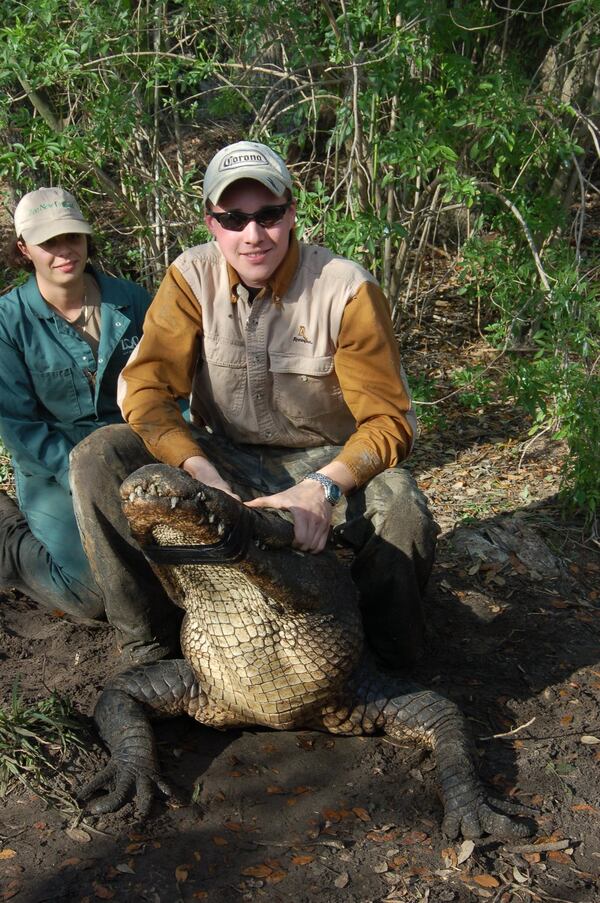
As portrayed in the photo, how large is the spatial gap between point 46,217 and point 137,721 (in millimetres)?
2240

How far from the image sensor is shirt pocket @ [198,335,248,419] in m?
3.52

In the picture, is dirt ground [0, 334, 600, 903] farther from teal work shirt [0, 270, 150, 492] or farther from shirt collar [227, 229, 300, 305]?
shirt collar [227, 229, 300, 305]

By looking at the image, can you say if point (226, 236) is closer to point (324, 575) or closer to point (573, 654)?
Result: point (324, 575)

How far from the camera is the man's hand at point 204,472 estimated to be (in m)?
3.19

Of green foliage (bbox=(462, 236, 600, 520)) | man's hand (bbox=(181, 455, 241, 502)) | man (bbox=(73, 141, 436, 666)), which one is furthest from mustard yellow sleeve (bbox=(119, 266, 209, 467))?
green foliage (bbox=(462, 236, 600, 520))

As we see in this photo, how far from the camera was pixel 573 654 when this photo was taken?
13.2 feet

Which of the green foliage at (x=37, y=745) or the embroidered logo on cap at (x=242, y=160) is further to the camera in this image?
the embroidered logo on cap at (x=242, y=160)

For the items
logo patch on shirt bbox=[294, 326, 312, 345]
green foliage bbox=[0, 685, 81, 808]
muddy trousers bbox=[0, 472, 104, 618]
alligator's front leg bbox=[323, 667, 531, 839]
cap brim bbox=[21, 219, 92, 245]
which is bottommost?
alligator's front leg bbox=[323, 667, 531, 839]

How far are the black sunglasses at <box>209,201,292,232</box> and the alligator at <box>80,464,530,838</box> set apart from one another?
104 centimetres

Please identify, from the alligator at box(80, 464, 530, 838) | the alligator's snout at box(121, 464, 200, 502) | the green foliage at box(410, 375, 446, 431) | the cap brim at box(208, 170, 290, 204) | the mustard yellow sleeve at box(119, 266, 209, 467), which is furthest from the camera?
the green foliage at box(410, 375, 446, 431)

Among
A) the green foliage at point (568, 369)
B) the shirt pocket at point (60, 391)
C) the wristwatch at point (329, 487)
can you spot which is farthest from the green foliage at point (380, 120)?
the wristwatch at point (329, 487)

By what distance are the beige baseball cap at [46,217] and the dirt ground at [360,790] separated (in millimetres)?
1695

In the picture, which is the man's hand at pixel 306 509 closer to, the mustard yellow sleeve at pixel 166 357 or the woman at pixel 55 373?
the mustard yellow sleeve at pixel 166 357

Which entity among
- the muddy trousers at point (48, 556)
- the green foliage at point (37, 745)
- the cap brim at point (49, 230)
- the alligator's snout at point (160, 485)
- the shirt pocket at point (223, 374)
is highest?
the cap brim at point (49, 230)
